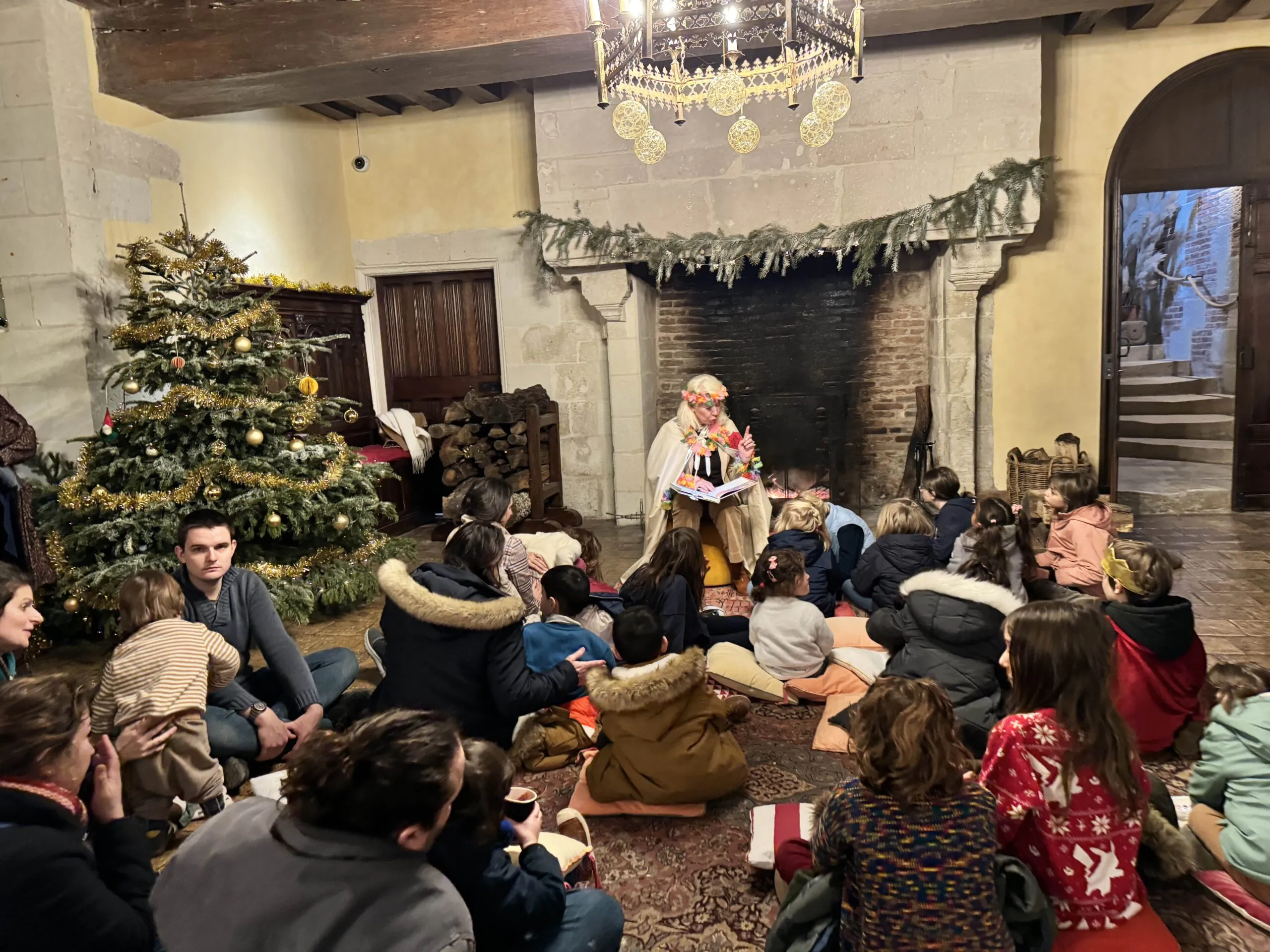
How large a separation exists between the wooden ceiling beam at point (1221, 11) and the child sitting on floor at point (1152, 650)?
4.98 metres

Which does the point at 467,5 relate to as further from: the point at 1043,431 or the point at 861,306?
the point at 1043,431

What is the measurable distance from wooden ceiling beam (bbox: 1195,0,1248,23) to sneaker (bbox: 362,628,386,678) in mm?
6588

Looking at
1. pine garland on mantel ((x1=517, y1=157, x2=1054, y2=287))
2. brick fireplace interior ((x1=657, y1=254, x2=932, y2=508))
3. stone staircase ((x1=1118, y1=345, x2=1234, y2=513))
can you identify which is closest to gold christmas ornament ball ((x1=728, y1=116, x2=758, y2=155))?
pine garland on mantel ((x1=517, y1=157, x2=1054, y2=287))

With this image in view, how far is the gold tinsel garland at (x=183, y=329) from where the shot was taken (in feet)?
14.0

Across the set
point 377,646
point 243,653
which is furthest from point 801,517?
point 243,653

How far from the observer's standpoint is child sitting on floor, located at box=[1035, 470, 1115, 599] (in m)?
3.96

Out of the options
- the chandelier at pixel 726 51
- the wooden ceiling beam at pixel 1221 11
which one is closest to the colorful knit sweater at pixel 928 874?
the chandelier at pixel 726 51

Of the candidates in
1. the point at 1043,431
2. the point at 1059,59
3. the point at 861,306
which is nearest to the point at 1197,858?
the point at 1043,431

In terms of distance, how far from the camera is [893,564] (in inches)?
148

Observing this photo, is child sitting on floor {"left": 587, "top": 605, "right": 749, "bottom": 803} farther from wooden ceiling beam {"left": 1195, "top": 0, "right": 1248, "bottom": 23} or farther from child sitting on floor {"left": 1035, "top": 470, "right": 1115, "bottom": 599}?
wooden ceiling beam {"left": 1195, "top": 0, "right": 1248, "bottom": 23}

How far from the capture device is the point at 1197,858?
2188 millimetres

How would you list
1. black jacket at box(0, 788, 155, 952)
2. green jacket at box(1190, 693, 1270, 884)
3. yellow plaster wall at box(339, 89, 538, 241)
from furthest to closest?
1. yellow plaster wall at box(339, 89, 538, 241)
2. green jacket at box(1190, 693, 1270, 884)
3. black jacket at box(0, 788, 155, 952)

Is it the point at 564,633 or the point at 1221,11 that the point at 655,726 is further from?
the point at 1221,11

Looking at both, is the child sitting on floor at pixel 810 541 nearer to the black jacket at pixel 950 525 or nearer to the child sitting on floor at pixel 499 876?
the black jacket at pixel 950 525
